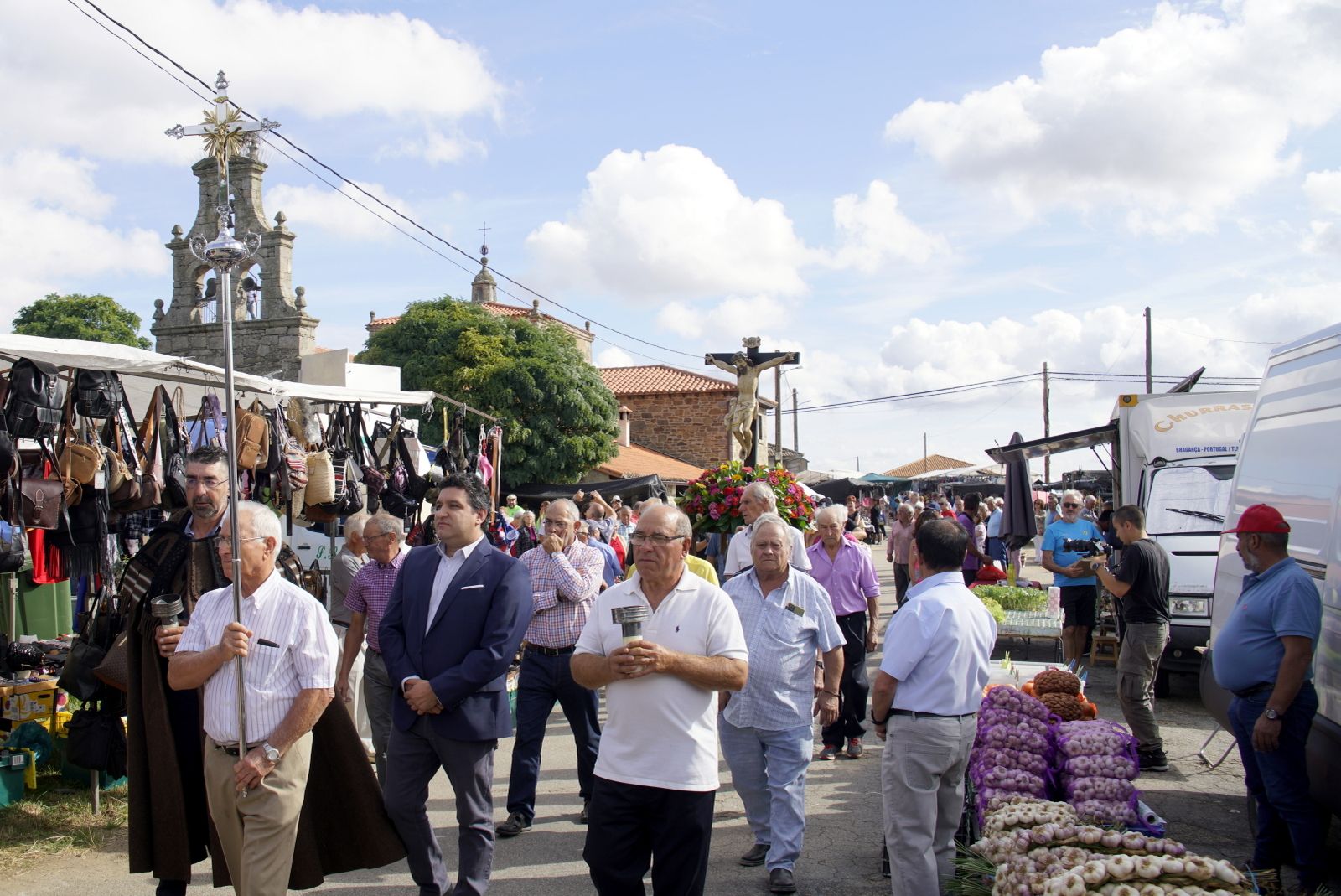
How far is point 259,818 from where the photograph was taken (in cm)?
389

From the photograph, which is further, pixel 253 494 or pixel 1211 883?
pixel 253 494

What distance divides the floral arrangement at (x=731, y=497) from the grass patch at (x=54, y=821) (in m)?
5.32

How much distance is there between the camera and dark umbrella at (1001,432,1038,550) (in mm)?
13117

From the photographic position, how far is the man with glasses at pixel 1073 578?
9.66 m

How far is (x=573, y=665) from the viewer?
386 cm

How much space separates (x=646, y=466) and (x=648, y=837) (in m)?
40.3

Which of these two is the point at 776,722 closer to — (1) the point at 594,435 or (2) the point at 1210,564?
(2) the point at 1210,564

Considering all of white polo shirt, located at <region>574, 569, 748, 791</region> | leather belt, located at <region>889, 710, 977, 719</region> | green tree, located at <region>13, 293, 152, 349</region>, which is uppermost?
green tree, located at <region>13, 293, 152, 349</region>

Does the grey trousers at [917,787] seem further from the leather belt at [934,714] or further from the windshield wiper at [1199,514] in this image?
the windshield wiper at [1199,514]

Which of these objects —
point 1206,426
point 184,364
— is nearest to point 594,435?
point 1206,426

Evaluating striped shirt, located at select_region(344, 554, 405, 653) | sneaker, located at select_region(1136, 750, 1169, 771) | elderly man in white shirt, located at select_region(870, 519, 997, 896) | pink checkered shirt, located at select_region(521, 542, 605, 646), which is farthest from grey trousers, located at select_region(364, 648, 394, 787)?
sneaker, located at select_region(1136, 750, 1169, 771)

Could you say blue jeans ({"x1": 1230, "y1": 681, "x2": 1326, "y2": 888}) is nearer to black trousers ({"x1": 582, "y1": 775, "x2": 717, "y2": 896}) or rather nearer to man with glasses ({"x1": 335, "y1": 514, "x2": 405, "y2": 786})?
black trousers ({"x1": 582, "y1": 775, "x2": 717, "y2": 896})

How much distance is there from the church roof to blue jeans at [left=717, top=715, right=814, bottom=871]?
4208 centimetres

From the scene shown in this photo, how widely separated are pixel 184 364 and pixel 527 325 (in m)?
28.3
